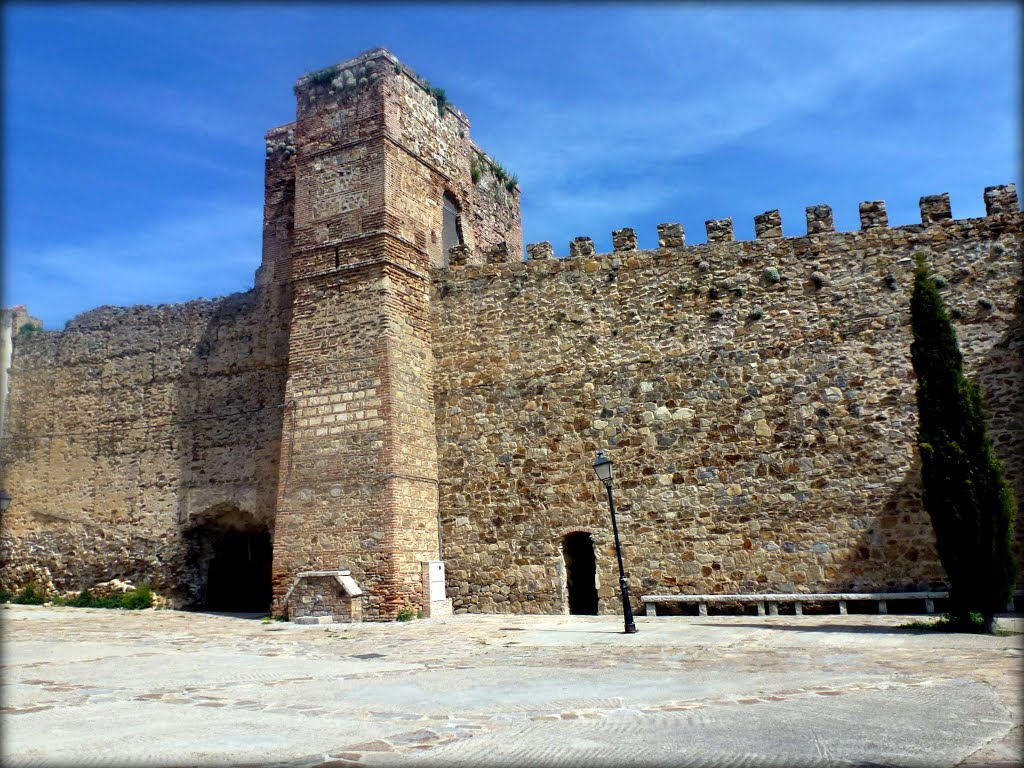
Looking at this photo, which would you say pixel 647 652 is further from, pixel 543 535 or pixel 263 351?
pixel 263 351

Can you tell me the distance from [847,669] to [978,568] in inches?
148

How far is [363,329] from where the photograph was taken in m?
14.5

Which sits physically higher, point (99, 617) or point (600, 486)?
point (600, 486)

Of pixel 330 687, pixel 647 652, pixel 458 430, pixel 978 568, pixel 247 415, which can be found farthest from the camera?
pixel 247 415

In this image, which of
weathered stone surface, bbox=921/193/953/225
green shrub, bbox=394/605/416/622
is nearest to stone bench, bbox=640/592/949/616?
green shrub, bbox=394/605/416/622

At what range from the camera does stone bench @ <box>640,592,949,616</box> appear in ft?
39.6

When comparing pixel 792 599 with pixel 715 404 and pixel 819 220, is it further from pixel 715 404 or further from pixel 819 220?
pixel 819 220

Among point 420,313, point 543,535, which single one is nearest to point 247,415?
point 420,313

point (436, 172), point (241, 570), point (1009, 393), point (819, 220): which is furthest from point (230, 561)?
point (1009, 393)

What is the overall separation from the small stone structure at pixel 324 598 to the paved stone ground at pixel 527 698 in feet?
6.36

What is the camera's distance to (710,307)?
14.2 meters

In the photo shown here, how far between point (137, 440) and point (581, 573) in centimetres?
1029

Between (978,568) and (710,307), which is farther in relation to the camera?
(710,307)

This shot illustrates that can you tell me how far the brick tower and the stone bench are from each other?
4.19 meters
